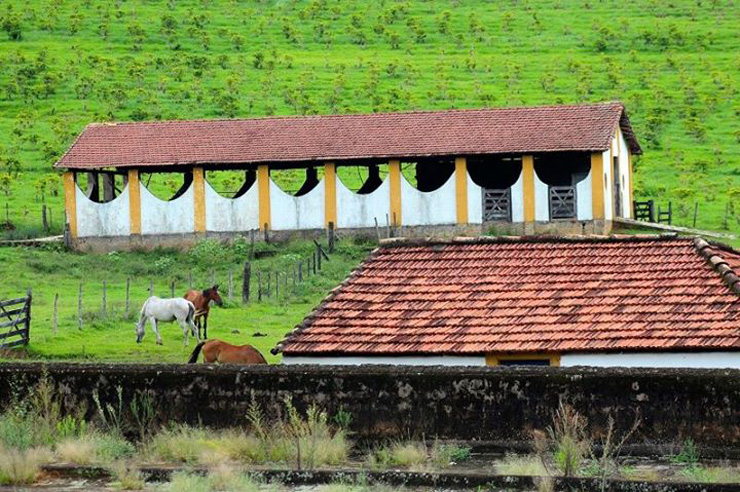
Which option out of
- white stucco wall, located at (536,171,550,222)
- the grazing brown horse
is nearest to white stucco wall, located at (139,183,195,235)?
white stucco wall, located at (536,171,550,222)

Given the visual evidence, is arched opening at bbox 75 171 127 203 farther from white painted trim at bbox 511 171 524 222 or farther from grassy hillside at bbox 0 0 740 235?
white painted trim at bbox 511 171 524 222

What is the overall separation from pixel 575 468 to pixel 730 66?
58.3 meters

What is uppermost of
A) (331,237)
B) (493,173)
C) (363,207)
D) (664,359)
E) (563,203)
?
(493,173)

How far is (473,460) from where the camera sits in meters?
16.2

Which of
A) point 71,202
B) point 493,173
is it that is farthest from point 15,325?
point 493,173

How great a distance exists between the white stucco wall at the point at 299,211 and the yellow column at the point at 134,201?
3.45m

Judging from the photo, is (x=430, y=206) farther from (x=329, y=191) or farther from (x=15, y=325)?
(x=15, y=325)

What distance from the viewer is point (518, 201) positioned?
4341 centimetres

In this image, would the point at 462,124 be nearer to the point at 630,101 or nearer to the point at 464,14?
the point at 630,101

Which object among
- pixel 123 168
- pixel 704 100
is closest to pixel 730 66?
pixel 704 100

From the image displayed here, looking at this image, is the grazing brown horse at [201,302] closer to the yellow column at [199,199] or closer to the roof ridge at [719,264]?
the roof ridge at [719,264]

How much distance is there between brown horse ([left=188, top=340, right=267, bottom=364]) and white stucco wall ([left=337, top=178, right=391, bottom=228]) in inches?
758

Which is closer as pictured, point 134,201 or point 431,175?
point 134,201

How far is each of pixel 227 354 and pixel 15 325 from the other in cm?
724
